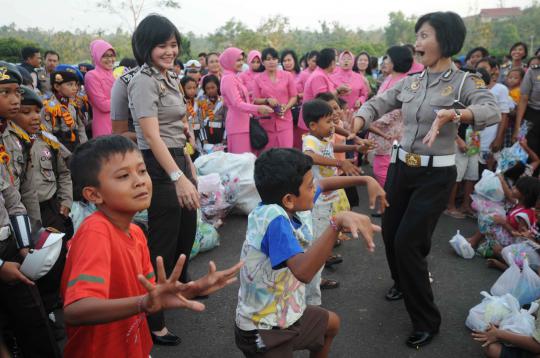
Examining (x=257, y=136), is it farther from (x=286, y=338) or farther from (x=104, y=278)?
(x=104, y=278)

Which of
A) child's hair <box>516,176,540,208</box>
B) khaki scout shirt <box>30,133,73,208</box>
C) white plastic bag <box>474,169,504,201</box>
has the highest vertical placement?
khaki scout shirt <box>30,133,73,208</box>

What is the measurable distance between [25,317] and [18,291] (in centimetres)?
16

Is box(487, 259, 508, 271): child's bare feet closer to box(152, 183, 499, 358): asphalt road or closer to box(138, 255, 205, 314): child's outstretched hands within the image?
box(152, 183, 499, 358): asphalt road

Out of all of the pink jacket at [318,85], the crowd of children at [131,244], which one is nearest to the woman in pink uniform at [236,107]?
the pink jacket at [318,85]

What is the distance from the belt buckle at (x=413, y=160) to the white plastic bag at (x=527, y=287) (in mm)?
1195

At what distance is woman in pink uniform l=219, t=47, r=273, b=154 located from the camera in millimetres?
5691

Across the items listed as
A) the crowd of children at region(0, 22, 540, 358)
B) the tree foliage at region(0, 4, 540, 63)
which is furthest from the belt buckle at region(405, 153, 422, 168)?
the tree foliage at region(0, 4, 540, 63)

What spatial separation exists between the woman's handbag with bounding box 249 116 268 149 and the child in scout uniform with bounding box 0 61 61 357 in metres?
3.82

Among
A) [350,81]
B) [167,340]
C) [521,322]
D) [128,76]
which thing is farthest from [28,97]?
[350,81]

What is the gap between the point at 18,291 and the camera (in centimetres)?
216

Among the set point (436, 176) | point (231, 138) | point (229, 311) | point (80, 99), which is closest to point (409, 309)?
point (436, 176)

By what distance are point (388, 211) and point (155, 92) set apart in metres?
1.84

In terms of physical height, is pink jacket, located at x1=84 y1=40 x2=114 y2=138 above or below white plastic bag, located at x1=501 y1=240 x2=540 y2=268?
above

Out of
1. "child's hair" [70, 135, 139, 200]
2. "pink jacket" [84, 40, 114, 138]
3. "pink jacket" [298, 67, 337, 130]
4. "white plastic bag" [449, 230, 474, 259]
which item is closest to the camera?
"child's hair" [70, 135, 139, 200]
